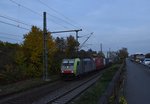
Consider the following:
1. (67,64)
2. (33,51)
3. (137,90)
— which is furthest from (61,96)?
(33,51)

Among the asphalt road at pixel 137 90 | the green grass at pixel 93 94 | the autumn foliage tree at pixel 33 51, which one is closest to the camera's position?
the asphalt road at pixel 137 90

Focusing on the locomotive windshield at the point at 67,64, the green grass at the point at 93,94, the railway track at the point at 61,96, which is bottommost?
the railway track at the point at 61,96

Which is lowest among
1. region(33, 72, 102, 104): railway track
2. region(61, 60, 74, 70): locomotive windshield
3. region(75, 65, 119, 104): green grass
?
region(33, 72, 102, 104): railway track

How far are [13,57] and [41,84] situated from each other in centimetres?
1128

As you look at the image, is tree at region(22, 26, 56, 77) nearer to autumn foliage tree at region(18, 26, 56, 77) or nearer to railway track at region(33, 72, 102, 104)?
autumn foliage tree at region(18, 26, 56, 77)

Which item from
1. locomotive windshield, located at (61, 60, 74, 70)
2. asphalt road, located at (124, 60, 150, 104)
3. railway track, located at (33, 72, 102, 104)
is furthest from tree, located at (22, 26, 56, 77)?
railway track, located at (33, 72, 102, 104)

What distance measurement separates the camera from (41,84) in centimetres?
3766

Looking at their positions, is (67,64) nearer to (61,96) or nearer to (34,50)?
(34,50)

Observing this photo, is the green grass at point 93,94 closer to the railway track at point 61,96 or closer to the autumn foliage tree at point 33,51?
Result: the railway track at point 61,96

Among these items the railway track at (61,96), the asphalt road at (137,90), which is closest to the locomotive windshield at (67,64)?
the asphalt road at (137,90)

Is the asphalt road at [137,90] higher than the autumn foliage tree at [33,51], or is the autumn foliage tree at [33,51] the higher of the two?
the autumn foliage tree at [33,51]

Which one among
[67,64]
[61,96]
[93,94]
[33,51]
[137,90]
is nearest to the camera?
[93,94]

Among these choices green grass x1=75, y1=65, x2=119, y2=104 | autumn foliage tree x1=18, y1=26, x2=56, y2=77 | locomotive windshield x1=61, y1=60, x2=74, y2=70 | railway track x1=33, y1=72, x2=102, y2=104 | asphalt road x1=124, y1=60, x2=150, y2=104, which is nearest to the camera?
asphalt road x1=124, y1=60, x2=150, y2=104

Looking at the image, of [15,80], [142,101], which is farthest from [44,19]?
[142,101]
